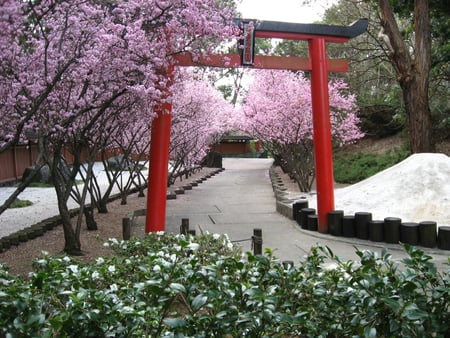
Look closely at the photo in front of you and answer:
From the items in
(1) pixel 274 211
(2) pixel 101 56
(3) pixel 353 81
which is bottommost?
(1) pixel 274 211

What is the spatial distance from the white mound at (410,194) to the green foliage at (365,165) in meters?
7.38

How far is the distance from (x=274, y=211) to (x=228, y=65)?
5.08m

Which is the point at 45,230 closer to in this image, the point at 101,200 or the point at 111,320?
the point at 101,200

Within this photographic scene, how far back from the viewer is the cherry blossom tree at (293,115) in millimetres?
13398

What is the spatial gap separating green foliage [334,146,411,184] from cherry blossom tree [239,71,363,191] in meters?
1.55

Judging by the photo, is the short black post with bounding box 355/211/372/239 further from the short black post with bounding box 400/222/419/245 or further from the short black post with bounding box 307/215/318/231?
the short black post with bounding box 307/215/318/231

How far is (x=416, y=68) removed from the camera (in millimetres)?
10883

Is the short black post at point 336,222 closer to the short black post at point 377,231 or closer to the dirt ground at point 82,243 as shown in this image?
the short black post at point 377,231

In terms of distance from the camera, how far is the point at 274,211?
1163 centimetres

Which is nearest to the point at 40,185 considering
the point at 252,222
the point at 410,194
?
the point at 252,222

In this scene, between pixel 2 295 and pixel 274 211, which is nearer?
pixel 2 295

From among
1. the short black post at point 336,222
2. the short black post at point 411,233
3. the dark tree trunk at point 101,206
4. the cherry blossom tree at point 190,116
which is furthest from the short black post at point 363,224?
the cherry blossom tree at point 190,116

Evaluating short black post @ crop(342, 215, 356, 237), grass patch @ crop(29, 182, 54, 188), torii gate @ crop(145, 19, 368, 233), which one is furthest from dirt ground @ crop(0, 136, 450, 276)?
grass patch @ crop(29, 182, 54, 188)

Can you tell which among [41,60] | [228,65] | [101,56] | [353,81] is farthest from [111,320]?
[353,81]
